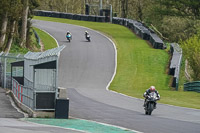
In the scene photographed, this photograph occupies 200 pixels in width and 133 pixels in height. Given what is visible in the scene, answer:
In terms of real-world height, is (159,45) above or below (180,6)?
below

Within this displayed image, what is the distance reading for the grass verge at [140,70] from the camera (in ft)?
107

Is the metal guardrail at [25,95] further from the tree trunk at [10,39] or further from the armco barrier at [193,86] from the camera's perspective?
the tree trunk at [10,39]

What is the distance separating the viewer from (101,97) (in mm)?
30141

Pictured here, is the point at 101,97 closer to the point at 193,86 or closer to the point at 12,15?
the point at 193,86

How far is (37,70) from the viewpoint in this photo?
19.5 meters

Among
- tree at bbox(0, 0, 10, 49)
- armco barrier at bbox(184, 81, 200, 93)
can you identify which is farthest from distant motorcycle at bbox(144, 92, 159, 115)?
tree at bbox(0, 0, 10, 49)

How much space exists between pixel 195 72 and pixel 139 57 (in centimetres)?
1056

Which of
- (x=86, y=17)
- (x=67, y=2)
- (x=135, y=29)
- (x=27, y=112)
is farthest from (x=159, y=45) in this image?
(x=67, y=2)

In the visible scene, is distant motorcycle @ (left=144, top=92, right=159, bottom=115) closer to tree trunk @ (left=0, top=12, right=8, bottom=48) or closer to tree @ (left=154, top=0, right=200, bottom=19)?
tree trunk @ (left=0, top=12, right=8, bottom=48)

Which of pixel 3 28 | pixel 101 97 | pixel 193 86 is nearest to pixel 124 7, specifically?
pixel 3 28

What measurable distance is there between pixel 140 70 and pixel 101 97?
15126 millimetres

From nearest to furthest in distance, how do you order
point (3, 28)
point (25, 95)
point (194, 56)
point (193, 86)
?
point (25, 95), point (193, 86), point (194, 56), point (3, 28)

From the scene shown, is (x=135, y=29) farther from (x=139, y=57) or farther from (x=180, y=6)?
(x=139, y=57)

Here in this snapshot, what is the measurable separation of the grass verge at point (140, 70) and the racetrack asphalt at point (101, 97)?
103 cm
